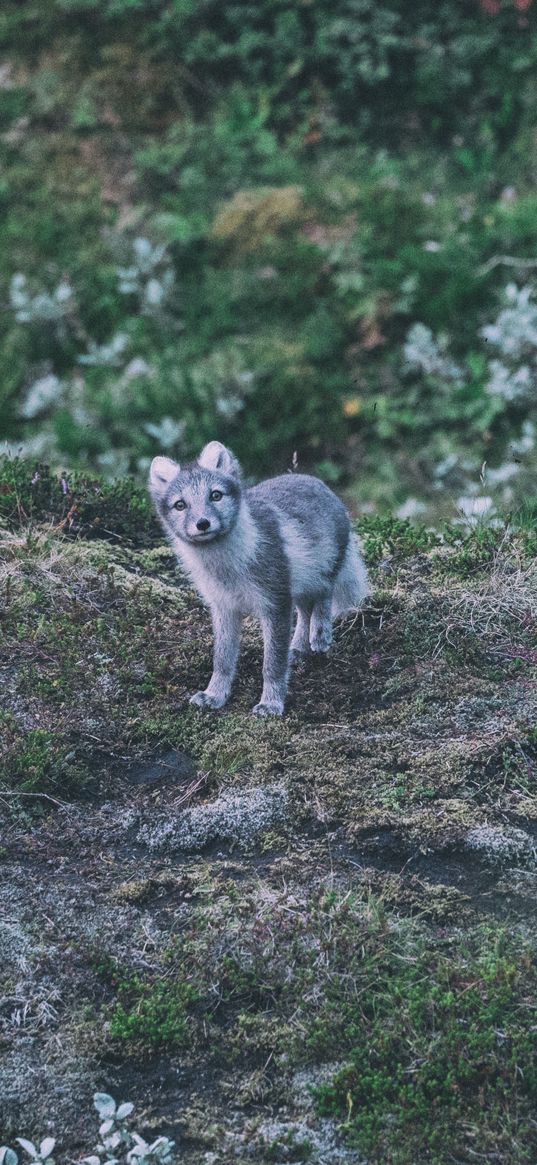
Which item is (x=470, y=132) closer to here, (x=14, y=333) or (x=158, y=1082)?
(x=14, y=333)

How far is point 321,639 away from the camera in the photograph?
6.00 meters

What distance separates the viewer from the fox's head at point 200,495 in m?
5.30

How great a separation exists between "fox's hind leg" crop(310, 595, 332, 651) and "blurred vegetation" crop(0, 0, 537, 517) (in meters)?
3.33

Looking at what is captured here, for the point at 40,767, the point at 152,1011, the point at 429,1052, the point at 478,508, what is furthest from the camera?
the point at 478,508

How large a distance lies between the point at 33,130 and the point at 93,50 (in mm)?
1003

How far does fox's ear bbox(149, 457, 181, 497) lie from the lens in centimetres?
555

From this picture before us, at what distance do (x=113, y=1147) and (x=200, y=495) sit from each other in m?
2.79

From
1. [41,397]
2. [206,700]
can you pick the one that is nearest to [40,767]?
[206,700]

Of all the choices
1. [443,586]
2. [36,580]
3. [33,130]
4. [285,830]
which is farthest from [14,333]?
[285,830]

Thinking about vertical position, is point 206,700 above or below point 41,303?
above

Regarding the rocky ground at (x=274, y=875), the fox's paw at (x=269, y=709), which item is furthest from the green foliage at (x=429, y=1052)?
the fox's paw at (x=269, y=709)

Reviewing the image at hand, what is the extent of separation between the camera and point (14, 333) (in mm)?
10922

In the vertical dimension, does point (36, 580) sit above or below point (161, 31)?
below

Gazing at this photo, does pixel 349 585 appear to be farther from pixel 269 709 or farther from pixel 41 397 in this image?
pixel 41 397
